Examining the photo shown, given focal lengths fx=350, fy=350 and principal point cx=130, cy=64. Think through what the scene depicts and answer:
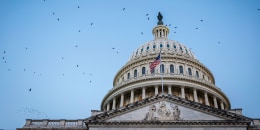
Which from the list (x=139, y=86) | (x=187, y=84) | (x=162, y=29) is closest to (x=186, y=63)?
(x=187, y=84)

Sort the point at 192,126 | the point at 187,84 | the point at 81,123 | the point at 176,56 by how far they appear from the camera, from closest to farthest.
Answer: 1. the point at 192,126
2. the point at 81,123
3. the point at 187,84
4. the point at 176,56

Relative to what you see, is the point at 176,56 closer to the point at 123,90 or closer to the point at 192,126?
the point at 123,90

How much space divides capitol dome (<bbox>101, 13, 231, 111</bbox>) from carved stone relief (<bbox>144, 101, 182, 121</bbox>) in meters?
16.1

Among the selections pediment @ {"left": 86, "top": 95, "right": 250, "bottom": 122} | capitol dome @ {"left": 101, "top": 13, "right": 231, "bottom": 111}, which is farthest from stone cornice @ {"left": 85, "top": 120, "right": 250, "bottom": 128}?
capitol dome @ {"left": 101, "top": 13, "right": 231, "bottom": 111}

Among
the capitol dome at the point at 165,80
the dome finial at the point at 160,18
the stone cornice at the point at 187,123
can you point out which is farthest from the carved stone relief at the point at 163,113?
the dome finial at the point at 160,18

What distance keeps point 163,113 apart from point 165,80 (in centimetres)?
2209

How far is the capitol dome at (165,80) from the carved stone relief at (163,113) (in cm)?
1607

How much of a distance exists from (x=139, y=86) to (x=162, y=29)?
24.9 m

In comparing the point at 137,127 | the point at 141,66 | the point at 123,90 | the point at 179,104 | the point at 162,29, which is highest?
the point at 162,29


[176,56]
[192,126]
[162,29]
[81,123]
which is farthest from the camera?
[162,29]

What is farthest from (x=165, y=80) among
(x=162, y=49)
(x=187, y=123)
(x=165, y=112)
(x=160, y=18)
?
(x=160, y=18)

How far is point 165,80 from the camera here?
6112cm

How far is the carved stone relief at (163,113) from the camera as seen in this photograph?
1533 inches

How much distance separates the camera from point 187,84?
60906 millimetres
